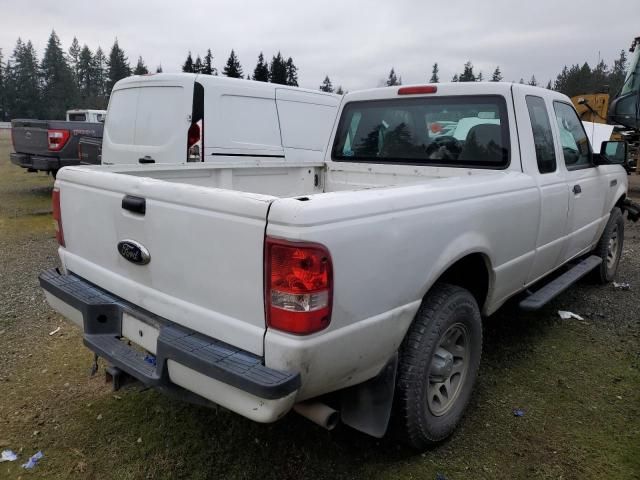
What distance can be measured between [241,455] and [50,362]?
182cm

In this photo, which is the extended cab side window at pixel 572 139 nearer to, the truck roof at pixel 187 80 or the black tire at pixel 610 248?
the black tire at pixel 610 248

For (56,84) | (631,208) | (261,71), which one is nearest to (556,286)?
(631,208)

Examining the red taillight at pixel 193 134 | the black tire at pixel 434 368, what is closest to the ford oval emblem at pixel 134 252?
the black tire at pixel 434 368

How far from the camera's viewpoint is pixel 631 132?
13.5 meters

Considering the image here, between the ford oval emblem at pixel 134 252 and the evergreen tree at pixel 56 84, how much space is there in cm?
9106

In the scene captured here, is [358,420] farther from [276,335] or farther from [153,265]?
[153,265]

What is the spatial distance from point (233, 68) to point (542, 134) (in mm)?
61960

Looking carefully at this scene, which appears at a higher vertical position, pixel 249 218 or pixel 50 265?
pixel 249 218

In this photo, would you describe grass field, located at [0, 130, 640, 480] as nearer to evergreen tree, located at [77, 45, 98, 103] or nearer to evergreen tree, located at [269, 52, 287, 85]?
evergreen tree, located at [269, 52, 287, 85]

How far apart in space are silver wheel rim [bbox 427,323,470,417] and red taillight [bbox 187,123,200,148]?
4.23 meters

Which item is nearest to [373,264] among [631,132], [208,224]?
[208,224]

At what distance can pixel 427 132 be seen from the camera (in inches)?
148

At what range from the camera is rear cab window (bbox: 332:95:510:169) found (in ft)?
Answer: 11.3

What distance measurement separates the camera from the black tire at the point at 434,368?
2385 millimetres
